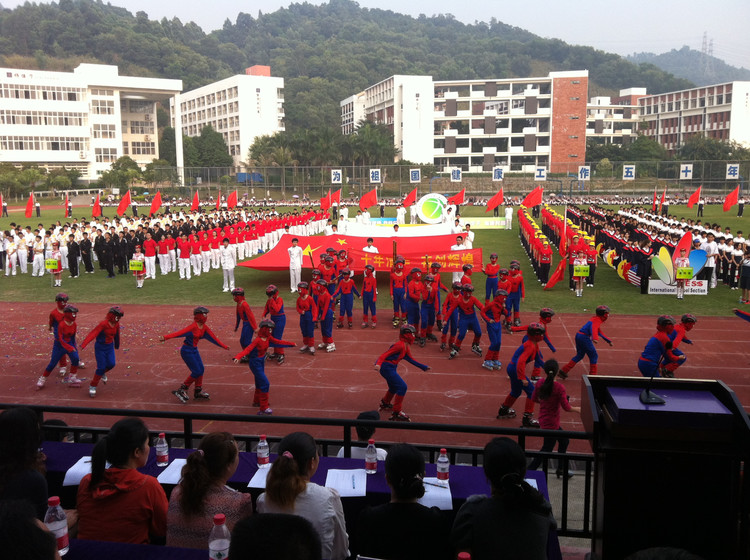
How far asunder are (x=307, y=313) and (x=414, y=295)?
2.30 metres

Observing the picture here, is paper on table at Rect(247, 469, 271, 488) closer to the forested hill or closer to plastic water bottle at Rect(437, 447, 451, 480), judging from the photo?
plastic water bottle at Rect(437, 447, 451, 480)

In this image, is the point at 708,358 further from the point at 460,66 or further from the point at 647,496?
the point at 460,66

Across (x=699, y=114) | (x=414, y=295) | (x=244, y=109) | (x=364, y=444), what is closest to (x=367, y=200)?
(x=414, y=295)

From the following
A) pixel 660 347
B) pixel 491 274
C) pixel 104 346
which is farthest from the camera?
pixel 491 274

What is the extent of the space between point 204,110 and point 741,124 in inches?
3028

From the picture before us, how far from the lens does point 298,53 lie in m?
133

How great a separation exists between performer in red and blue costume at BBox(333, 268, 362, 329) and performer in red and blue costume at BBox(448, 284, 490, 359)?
2916mm

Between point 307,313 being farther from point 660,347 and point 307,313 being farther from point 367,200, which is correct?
point 367,200

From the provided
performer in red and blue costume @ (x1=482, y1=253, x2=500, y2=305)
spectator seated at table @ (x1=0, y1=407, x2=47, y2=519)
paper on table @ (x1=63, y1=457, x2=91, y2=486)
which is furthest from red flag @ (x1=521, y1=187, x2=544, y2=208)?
spectator seated at table @ (x1=0, y1=407, x2=47, y2=519)

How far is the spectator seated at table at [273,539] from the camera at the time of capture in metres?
2.29

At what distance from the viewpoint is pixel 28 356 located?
39.4 ft

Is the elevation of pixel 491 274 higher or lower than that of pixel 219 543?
lower

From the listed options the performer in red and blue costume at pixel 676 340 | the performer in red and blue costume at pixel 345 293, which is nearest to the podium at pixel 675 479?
the performer in red and blue costume at pixel 676 340

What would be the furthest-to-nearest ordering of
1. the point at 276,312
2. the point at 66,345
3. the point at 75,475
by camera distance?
the point at 276,312 < the point at 66,345 < the point at 75,475
